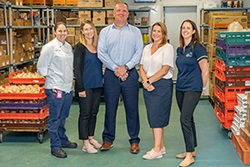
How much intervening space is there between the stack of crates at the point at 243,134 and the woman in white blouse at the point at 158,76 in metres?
1.00

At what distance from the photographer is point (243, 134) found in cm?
477

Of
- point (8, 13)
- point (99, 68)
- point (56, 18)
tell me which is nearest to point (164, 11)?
point (56, 18)

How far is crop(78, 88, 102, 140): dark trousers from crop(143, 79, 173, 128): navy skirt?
0.67 meters

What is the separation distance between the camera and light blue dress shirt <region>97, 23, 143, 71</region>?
4566 mm

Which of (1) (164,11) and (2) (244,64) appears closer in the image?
(2) (244,64)

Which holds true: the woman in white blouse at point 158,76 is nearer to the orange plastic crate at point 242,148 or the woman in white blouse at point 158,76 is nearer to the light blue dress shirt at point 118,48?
the light blue dress shirt at point 118,48

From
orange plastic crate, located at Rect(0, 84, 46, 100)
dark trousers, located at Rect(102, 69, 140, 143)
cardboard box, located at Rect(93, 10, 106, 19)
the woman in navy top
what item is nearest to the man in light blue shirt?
dark trousers, located at Rect(102, 69, 140, 143)

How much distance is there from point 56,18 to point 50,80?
463 cm

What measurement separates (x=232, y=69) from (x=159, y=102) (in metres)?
1.50

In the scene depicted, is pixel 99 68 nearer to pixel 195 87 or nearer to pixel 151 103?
pixel 151 103

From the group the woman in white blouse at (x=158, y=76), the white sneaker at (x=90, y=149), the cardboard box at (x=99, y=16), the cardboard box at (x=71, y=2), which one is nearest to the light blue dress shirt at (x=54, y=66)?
the white sneaker at (x=90, y=149)

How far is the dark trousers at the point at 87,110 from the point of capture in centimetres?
461

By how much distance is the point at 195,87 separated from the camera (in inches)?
164

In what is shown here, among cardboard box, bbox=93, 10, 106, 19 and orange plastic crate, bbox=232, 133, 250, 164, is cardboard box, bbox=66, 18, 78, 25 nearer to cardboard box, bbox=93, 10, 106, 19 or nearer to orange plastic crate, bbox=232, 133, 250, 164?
cardboard box, bbox=93, 10, 106, 19
